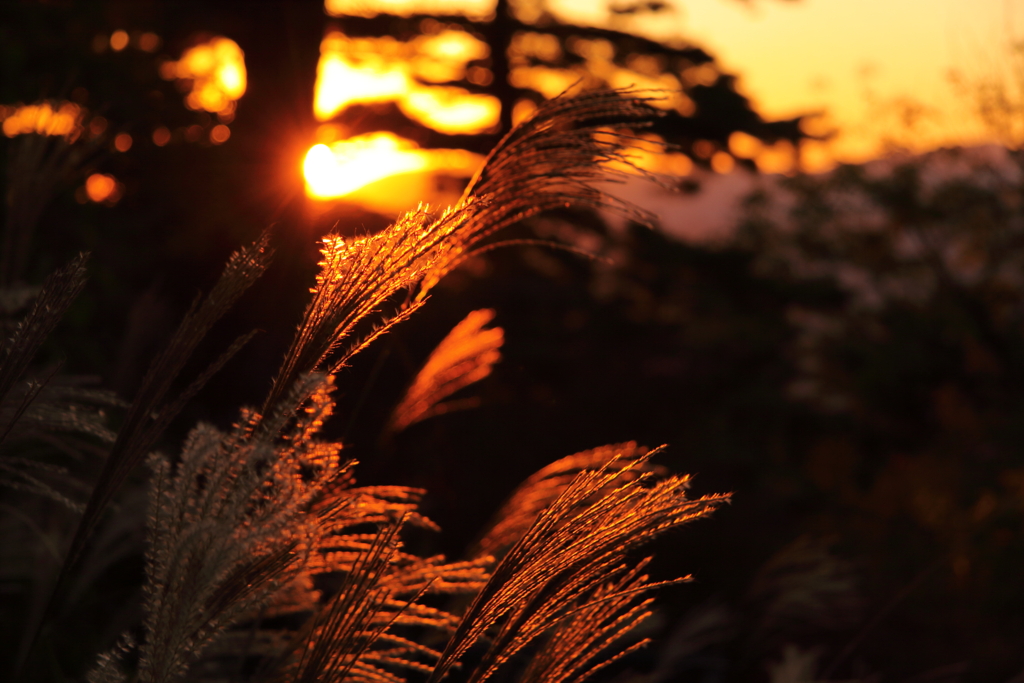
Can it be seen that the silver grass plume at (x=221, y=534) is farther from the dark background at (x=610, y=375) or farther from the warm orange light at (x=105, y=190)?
the warm orange light at (x=105, y=190)

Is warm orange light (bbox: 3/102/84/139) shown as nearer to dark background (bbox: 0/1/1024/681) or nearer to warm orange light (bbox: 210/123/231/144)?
dark background (bbox: 0/1/1024/681)

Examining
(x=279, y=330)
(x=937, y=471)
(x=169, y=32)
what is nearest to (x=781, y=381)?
(x=937, y=471)

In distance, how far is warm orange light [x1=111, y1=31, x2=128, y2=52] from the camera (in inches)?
255

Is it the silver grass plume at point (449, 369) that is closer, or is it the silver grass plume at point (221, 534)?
the silver grass plume at point (221, 534)

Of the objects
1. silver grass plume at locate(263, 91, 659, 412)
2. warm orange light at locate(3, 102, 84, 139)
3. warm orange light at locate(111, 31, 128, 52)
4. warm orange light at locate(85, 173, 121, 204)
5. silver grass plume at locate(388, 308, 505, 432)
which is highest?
warm orange light at locate(111, 31, 128, 52)

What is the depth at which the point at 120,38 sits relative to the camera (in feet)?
22.6

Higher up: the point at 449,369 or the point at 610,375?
the point at 610,375

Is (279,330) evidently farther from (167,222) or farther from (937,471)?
(937,471)

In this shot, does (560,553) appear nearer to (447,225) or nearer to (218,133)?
(447,225)

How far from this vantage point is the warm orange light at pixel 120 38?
6473mm

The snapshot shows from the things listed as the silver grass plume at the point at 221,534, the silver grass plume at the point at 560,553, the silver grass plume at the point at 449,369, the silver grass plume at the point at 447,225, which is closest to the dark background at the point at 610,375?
the silver grass plume at the point at 449,369

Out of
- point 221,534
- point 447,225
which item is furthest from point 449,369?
point 221,534

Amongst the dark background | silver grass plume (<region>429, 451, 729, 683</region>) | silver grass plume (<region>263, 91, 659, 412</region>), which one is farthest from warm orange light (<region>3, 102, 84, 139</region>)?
silver grass plume (<region>429, 451, 729, 683</region>)

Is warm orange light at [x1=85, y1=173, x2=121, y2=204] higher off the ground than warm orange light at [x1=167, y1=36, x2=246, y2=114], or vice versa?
warm orange light at [x1=167, y1=36, x2=246, y2=114]
